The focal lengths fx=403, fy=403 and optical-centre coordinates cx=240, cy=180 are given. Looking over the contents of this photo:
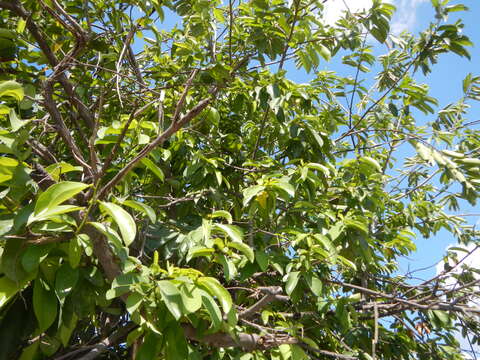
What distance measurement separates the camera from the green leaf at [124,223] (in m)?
1.17

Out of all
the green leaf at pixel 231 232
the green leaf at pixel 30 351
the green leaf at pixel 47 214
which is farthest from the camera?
the green leaf at pixel 30 351

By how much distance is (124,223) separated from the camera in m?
1.20

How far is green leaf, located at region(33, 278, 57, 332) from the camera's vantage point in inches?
54.2

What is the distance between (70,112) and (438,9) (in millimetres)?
2036

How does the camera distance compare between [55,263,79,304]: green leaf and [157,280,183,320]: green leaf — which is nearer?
[157,280,183,320]: green leaf

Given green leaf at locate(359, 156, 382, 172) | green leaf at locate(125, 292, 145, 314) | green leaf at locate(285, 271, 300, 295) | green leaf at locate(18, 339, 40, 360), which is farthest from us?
green leaf at locate(359, 156, 382, 172)

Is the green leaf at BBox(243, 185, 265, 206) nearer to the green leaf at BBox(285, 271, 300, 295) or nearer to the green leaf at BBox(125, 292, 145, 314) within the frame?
the green leaf at BBox(285, 271, 300, 295)

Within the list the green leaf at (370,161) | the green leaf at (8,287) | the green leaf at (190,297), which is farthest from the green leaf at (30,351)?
the green leaf at (370,161)

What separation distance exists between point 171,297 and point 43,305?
1.72 ft

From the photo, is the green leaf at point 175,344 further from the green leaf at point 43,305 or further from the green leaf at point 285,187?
the green leaf at point 285,187

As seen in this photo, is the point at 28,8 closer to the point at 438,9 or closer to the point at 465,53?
the point at 438,9

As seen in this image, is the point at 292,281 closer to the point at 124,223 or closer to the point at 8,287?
the point at 124,223

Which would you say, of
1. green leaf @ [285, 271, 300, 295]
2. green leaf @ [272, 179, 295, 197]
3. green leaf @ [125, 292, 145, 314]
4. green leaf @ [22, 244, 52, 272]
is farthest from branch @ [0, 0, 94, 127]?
green leaf @ [285, 271, 300, 295]

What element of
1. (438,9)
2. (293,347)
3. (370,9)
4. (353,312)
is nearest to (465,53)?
(438,9)
